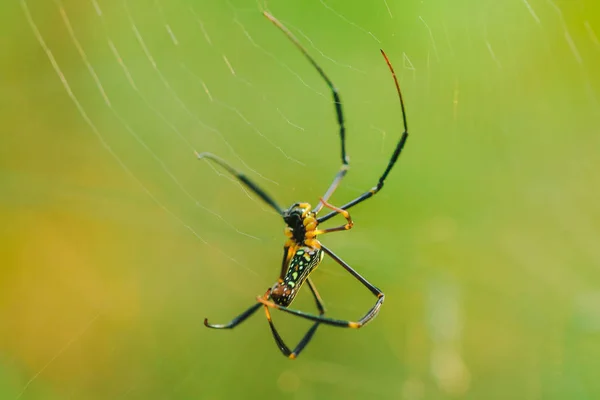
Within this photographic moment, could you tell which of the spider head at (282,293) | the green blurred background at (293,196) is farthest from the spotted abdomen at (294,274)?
the green blurred background at (293,196)

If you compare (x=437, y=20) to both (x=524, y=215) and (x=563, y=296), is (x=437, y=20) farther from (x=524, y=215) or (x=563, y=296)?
(x=563, y=296)

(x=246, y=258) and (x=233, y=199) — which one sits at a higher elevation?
(x=233, y=199)

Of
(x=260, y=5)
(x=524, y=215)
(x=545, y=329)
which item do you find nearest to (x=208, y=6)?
→ (x=260, y=5)

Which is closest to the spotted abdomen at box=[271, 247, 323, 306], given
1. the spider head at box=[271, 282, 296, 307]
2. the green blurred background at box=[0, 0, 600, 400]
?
the spider head at box=[271, 282, 296, 307]

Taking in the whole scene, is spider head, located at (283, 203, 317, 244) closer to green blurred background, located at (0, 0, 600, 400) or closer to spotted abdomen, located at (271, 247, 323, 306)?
spotted abdomen, located at (271, 247, 323, 306)

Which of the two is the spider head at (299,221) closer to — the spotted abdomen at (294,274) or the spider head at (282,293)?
the spotted abdomen at (294,274)

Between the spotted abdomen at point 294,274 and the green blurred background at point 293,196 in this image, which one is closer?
the spotted abdomen at point 294,274
